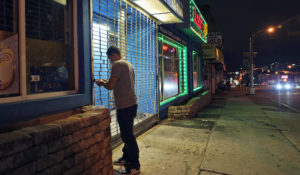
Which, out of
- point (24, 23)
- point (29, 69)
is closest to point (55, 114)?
point (29, 69)

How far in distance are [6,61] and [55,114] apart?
0.93m

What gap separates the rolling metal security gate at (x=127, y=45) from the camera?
427cm

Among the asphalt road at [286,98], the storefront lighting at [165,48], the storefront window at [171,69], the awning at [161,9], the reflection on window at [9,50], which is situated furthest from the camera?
the asphalt road at [286,98]

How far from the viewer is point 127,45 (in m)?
5.32

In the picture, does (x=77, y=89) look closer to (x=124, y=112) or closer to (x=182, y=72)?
(x=124, y=112)

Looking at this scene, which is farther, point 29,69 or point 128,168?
point 128,168

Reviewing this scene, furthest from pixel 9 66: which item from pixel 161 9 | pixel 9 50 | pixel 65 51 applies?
pixel 161 9

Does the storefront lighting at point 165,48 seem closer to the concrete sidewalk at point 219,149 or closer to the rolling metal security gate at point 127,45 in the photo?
the rolling metal security gate at point 127,45

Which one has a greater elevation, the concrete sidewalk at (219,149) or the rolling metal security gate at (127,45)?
the rolling metal security gate at (127,45)

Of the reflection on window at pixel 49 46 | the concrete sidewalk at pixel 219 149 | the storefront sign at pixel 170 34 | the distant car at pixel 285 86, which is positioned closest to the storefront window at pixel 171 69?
the storefront sign at pixel 170 34

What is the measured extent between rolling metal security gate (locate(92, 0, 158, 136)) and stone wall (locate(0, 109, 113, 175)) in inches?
54.6

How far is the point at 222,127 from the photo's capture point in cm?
666

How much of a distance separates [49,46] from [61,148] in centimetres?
172

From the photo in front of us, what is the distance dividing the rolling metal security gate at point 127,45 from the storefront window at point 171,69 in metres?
0.97
